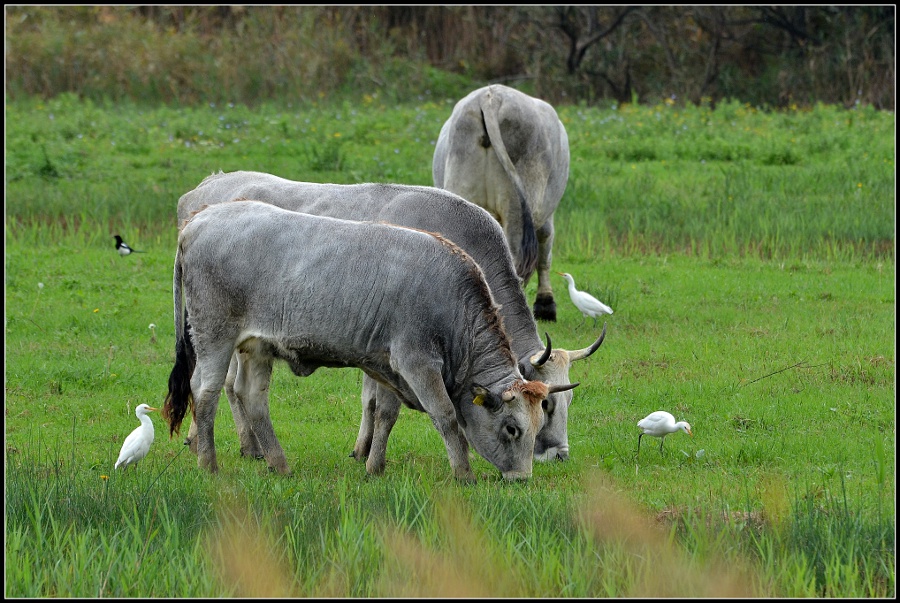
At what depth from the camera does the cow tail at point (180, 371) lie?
7160 mm

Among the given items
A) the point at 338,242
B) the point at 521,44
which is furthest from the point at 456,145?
the point at 521,44

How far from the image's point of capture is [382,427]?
275 inches

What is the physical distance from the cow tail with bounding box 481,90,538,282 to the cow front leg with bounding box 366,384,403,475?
7.55 feet

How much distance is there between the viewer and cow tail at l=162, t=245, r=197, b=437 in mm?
7160

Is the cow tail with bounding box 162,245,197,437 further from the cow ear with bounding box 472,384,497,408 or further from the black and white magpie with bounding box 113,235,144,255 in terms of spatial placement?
the black and white magpie with bounding box 113,235,144,255

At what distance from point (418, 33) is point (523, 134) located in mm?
19470

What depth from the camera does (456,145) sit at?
10.2 m

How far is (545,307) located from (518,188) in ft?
5.66

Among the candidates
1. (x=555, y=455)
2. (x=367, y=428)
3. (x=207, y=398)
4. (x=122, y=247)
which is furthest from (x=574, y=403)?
(x=122, y=247)

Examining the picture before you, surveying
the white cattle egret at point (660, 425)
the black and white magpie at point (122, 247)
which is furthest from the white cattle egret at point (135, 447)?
the black and white magpie at point (122, 247)

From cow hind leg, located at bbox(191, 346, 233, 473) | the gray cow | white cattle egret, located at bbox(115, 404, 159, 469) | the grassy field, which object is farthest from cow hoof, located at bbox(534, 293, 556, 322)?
white cattle egret, located at bbox(115, 404, 159, 469)

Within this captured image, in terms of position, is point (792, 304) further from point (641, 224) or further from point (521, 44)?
point (521, 44)

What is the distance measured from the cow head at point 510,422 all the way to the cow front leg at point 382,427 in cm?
58

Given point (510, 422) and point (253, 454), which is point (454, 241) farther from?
point (253, 454)
